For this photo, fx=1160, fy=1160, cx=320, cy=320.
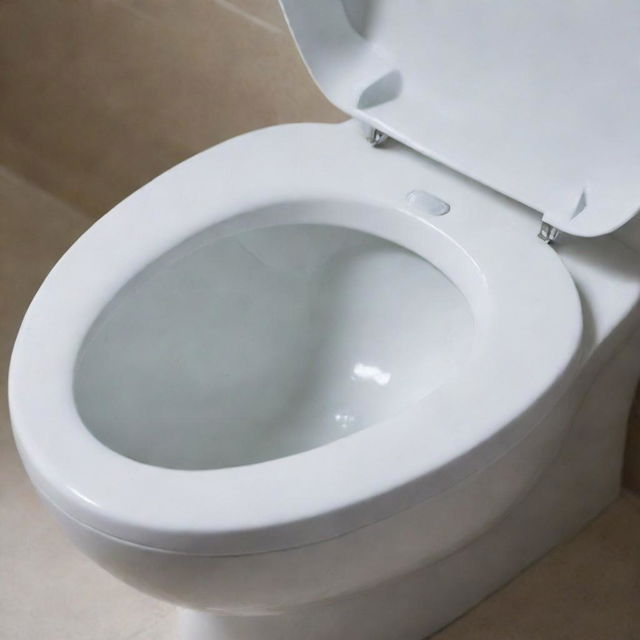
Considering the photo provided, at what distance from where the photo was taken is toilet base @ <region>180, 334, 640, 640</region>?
39.6 inches

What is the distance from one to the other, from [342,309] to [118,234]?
0.78 feet

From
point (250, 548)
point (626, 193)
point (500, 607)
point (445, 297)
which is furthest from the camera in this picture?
point (500, 607)

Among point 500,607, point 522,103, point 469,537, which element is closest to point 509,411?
point 469,537

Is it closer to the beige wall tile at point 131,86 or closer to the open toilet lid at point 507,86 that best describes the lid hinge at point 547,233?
the open toilet lid at point 507,86

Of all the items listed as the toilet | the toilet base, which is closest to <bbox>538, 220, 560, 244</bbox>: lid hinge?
the toilet

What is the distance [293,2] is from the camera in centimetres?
101

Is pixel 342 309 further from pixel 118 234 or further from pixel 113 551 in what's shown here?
pixel 113 551

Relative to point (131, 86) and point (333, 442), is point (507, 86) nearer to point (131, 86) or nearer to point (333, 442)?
point (333, 442)

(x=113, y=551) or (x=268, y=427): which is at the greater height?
(x=113, y=551)

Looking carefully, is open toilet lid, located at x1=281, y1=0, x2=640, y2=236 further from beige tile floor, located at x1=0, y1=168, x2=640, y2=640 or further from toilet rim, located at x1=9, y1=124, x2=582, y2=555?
beige tile floor, located at x1=0, y1=168, x2=640, y2=640

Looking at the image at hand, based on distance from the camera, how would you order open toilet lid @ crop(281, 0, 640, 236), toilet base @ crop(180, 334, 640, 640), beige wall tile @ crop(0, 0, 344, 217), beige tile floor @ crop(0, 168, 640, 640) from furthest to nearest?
beige wall tile @ crop(0, 0, 344, 217)
beige tile floor @ crop(0, 168, 640, 640)
toilet base @ crop(180, 334, 640, 640)
open toilet lid @ crop(281, 0, 640, 236)

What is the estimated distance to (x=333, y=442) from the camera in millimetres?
781

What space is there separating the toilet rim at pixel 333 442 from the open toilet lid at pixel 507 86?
36 millimetres

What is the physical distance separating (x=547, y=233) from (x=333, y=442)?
0.27 m
